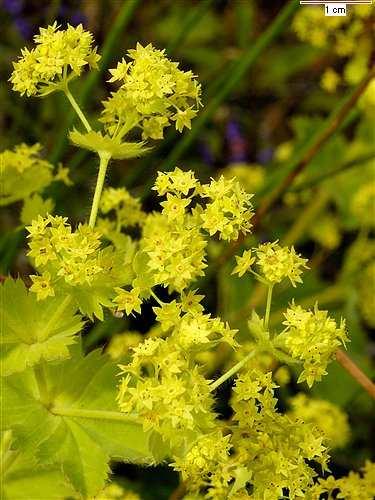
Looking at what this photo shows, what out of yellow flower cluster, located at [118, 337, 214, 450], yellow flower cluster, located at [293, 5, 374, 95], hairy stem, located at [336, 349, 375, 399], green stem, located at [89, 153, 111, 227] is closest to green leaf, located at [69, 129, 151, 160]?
green stem, located at [89, 153, 111, 227]

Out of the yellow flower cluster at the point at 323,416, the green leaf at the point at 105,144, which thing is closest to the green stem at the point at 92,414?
the green leaf at the point at 105,144

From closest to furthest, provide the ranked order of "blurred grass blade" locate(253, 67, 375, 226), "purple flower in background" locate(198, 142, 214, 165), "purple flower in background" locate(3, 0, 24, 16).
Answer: "blurred grass blade" locate(253, 67, 375, 226) → "purple flower in background" locate(3, 0, 24, 16) → "purple flower in background" locate(198, 142, 214, 165)

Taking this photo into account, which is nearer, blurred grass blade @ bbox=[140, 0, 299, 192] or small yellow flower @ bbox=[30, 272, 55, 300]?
small yellow flower @ bbox=[30, 272, 55, 300]

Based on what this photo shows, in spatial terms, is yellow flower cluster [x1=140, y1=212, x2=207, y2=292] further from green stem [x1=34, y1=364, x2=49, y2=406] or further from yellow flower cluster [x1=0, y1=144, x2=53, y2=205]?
yellow flower cluster [x1=0, y1=144, x2=53, y2=205]

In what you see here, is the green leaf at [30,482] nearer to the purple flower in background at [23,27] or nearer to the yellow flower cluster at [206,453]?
the yellow flower cluster at [206,453]

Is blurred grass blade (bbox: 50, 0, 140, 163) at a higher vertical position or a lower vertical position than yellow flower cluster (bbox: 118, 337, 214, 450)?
higher

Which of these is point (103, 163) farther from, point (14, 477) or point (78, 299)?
point (14, 477)

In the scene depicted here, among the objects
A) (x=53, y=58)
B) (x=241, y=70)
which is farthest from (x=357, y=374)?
(x=241, y=70)
